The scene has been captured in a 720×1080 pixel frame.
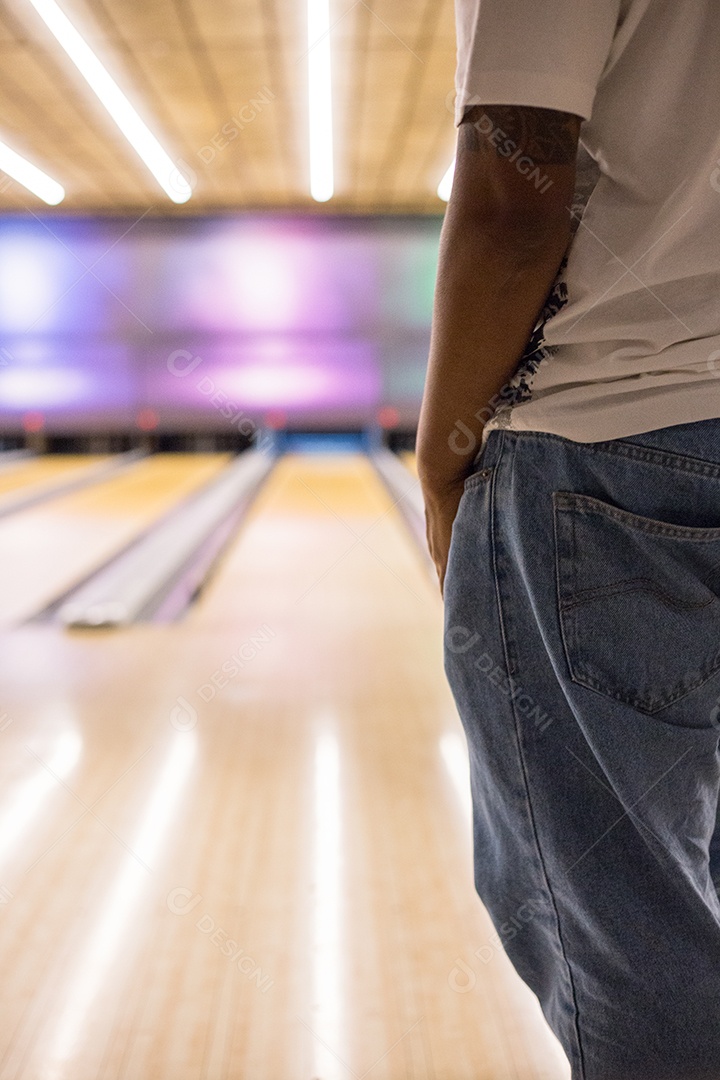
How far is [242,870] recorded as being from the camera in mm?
1426

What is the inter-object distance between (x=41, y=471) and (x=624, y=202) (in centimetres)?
704

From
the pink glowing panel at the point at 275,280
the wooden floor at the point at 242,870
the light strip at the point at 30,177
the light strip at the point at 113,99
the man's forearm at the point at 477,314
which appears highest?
the light strip at the point at 113,99

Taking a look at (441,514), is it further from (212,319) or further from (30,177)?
(212,319)

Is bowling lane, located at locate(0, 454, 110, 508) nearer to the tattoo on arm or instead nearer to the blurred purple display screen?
the blurred purple display screen

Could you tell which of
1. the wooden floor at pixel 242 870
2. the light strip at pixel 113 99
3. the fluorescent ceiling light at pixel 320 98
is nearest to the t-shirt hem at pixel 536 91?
the wooden floor at pixel 242 870

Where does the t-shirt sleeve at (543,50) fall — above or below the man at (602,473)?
above

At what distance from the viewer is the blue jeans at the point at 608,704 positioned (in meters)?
0.64

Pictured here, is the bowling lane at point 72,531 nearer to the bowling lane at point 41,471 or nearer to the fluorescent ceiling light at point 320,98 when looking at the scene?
the bowling lane at point 41,471

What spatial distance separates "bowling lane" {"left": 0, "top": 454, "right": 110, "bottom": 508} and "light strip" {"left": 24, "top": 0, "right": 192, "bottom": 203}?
7.79 feet

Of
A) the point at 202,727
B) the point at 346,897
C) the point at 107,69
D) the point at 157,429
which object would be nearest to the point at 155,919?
the point at 346,897

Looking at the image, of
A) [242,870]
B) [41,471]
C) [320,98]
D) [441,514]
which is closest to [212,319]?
[41,471]

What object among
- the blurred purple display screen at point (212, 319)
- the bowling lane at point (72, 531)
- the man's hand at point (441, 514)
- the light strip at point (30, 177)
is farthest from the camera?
the blurred purple display screen at point (212, 319)

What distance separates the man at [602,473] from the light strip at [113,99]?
411 cm

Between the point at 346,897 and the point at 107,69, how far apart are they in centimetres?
478
